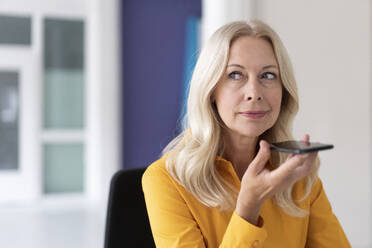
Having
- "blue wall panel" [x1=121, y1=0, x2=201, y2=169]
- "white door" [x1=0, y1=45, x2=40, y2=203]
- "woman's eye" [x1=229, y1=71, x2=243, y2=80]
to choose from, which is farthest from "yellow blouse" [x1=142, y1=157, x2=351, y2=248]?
"white door" [x1=0, y1=45, x2=40, y2=203]

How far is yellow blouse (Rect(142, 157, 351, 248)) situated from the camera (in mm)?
888

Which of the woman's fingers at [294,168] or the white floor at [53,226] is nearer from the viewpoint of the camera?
the woman's fingers at [294,168]

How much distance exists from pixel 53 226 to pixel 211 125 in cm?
324

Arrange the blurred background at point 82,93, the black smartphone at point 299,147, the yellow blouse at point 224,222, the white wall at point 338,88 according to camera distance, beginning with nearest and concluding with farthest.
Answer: the black smartphone at point 299,147 → the yellow blouse at point 224,222 → the white wall at point 338,88 → the blurred background at point 82,93

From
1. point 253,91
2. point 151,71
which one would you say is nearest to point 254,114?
point 253,91

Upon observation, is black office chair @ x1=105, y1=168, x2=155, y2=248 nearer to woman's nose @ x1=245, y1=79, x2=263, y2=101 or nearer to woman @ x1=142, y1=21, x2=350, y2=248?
woman @ x1=142, y1=21, x2=350, y2=248

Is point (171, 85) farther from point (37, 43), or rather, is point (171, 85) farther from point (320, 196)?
point (320, 196)

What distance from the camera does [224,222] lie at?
3.37 feet

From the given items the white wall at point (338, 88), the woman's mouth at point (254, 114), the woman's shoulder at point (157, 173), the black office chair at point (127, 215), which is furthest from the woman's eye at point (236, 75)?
the white wall at point (338, 88)

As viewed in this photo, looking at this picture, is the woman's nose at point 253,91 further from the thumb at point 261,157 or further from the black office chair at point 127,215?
the black office chair at point 127,215

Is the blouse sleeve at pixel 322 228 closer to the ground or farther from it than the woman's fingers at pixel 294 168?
closer to the ground

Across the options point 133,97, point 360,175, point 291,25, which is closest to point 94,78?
point 133,97

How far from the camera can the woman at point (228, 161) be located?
0.98 m

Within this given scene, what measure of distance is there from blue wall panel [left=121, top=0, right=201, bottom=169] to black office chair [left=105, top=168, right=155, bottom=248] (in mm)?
3808
